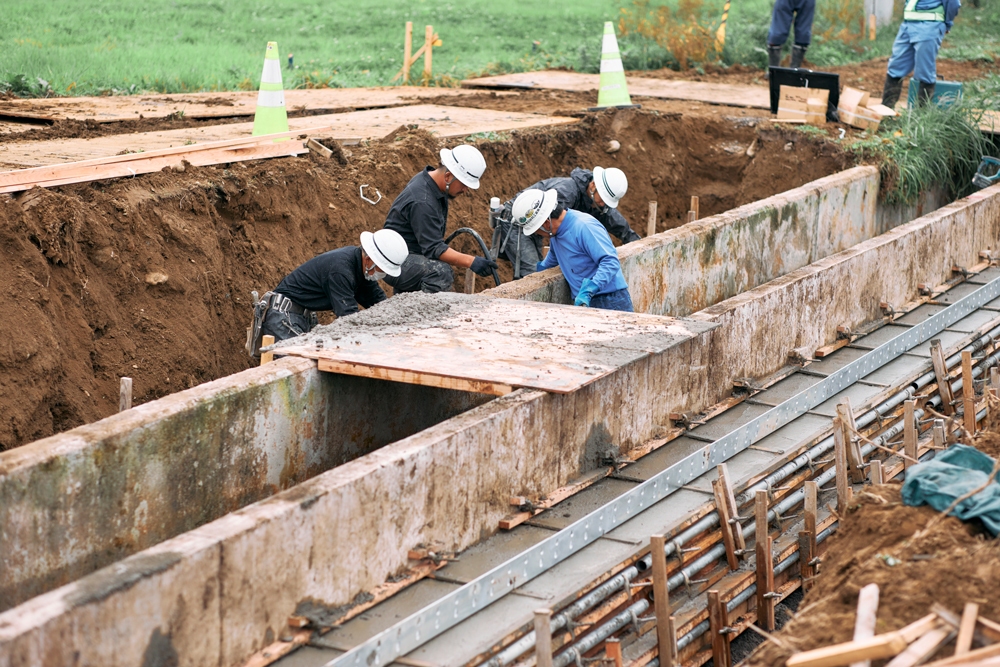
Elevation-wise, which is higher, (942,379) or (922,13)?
(922,13)

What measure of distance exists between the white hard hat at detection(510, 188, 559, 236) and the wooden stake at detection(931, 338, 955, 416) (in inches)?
126

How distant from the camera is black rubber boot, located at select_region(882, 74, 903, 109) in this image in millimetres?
12945

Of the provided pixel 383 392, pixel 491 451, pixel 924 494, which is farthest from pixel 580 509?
pixel 924 494

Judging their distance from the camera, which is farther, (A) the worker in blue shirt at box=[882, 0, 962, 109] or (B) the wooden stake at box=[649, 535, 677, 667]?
(A) the worker in blue shirt at box=[882, 0, 962, 109]

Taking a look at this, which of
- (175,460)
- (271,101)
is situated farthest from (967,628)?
(271,101)

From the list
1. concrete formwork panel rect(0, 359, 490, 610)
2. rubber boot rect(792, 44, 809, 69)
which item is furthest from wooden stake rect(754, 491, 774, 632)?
rubber boot rect(792, 44, 809, 69)

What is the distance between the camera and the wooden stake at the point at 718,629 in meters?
5.21

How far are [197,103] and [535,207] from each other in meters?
5.50

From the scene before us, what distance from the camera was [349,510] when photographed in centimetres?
451

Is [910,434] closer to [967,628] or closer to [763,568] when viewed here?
[763,568]

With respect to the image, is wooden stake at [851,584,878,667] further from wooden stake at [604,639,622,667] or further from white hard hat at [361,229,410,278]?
white hard hat at [361,229,410,278]

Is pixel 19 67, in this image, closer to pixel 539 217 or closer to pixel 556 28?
pixel 539 217

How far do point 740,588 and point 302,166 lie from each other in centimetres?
538

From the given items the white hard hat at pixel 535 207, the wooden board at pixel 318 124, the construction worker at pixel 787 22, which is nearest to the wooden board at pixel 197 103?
the wooden board at pixel 318 124
